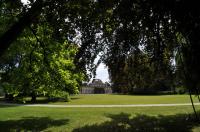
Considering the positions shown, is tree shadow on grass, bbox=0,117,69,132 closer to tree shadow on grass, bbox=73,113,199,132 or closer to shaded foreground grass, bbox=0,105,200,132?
shaded foreground grass, bbox=0,105,200,132

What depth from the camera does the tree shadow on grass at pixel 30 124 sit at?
2145cm

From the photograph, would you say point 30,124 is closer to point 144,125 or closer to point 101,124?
point 101,124

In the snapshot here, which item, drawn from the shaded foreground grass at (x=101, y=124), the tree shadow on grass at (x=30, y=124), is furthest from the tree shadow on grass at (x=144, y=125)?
the tree shadow on grass at (x=30, y=124)

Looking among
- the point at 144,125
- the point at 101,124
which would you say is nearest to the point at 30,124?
the point at 101,124

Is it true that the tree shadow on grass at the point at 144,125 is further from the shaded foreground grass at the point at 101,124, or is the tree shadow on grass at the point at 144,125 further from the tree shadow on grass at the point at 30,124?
the tree shadow on grass at the point at 30,124

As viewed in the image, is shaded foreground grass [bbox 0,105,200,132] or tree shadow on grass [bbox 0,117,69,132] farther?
tree shadow on grass [bbox 0,117,69,132]

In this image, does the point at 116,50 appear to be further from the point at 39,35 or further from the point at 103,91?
the point at 103,91

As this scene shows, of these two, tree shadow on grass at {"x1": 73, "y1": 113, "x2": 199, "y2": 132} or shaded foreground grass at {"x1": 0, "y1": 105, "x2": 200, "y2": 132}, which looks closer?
tree shadow on grass at {"x1": 73, "y1": 113, "x2": 199, "y2": 132}

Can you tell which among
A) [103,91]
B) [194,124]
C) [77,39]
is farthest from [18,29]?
[103,91]

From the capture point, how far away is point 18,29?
1482cm

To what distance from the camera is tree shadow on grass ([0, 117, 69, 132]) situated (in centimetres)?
2145

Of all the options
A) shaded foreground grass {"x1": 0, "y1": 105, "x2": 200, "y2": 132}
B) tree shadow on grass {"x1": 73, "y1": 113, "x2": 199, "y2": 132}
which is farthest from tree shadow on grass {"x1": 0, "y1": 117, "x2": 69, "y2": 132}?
tree shadow on grass {"x1": 73, "y1": 113, "x2": 199, "y2": 132}

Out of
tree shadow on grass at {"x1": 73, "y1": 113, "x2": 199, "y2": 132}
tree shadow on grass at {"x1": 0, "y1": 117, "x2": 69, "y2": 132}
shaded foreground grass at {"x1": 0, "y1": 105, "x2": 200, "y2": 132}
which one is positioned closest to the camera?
tree shadow on grass at {"x1": 73, "y1": 113, "x2": 199, "y2": 132}

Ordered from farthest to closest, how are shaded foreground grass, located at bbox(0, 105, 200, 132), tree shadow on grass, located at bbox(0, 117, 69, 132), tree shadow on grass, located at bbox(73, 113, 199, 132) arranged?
tree shadow on grass, located at bbox(0, 117, 69, 132), shaded foreground grass, located at bbox(0, 105, 200, 132), tree shadow on grass, located at bbox(73, 113, 199, 132)
